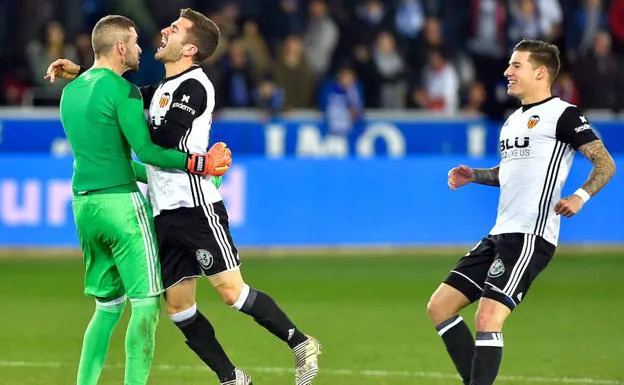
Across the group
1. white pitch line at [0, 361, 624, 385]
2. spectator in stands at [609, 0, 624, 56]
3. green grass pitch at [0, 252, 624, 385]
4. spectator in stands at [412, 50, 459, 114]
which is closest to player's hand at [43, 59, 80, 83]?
green grass pitch at [0, 252, 624, 385]

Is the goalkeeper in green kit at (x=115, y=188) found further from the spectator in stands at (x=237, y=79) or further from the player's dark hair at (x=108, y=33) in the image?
the spectator in stands at (x=237, y=79)

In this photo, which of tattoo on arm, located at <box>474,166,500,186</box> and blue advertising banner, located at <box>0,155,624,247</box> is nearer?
tattoo on arm, located at <box>474,166,500,186</box>

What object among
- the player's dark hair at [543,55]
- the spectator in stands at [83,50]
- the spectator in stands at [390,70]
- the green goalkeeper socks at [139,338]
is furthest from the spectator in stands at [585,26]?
the green goalkeeper socks at [139,338]

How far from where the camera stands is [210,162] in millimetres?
7359

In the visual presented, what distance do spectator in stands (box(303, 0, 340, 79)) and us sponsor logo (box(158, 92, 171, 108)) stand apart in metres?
13.3

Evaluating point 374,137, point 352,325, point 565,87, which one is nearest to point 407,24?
point 374,137

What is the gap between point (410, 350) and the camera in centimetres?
1023

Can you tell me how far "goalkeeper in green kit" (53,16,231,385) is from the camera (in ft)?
23.9

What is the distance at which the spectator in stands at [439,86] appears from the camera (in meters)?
20.7

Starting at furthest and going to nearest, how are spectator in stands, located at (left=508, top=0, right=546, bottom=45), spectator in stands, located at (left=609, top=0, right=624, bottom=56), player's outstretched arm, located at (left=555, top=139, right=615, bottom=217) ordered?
spectator in stands, located at (left=609, top=0, right=624, bottom=56)
spectator in stands, located at (left=508, top=0, right=546, bottom=45)
player's outstretched arm, located at (left=555, top=139, right=615, bottom=217)

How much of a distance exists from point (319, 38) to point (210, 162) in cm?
1376

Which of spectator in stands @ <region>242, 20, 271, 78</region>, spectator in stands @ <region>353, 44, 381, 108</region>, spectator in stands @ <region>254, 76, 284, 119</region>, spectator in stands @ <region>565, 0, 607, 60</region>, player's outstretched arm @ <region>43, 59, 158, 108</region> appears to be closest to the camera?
player's outstretched arm @ <region>43, 59, 158, 108</region>

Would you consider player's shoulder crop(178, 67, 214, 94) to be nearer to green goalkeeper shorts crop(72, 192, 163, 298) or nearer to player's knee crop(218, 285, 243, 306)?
green goalkeeper shorts crop(72, 192, 163, 298)

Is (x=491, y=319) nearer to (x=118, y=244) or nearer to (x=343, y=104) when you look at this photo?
(x=118, y=244)
